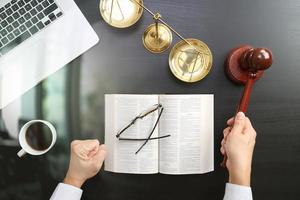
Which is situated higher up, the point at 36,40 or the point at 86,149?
the point at 36,40

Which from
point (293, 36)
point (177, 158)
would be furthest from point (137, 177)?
point (293, 36)

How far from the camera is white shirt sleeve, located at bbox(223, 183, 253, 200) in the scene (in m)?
0.68

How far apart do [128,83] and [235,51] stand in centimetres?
25

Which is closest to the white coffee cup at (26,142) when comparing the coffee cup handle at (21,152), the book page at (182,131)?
the coffee cup handle at (21,152)

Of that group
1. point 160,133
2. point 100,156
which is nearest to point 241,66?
point 160,133

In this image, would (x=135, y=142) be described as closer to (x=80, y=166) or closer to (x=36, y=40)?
(x=80, y=166)

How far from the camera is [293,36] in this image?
31.3 inches

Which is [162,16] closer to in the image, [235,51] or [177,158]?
[235,51]

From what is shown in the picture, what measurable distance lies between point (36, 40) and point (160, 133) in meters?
0.33

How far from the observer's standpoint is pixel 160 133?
2.41 ft

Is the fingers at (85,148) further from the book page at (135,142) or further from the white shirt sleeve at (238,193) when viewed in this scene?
the white shirt sleeve at (238,193)

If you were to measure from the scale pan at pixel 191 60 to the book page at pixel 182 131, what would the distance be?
0.06 m

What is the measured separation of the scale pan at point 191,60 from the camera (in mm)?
754

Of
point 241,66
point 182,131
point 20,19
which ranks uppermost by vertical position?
point 20,19
